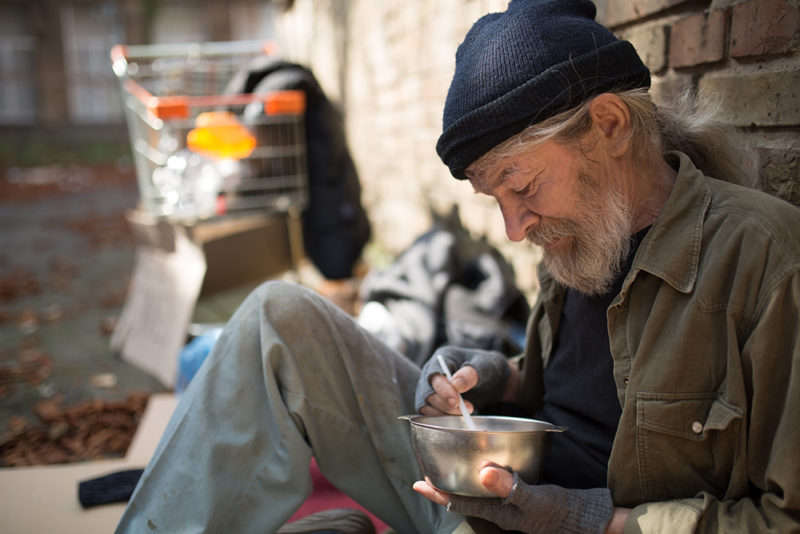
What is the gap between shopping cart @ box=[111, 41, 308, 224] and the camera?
3.87 m

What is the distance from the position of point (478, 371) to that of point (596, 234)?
1.42 ft

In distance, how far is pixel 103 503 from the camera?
6.66 feet

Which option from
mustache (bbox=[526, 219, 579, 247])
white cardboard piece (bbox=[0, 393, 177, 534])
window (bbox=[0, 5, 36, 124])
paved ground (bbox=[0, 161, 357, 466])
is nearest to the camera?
mustache (bbox=[526, 219, 579, 247])

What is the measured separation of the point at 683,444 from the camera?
123cm

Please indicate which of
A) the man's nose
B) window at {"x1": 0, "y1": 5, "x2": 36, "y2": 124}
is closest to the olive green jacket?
the man's nose

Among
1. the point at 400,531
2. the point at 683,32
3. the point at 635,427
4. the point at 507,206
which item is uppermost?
the point at 683,32

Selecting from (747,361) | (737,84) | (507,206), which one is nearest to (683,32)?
(737,84)

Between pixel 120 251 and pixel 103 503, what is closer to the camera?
pixel 103 503

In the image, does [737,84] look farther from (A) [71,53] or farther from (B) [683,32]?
(A) [71,53]

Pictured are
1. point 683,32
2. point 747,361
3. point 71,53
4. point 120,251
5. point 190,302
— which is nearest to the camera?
point 747,361

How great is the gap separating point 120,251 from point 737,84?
20.3 ft

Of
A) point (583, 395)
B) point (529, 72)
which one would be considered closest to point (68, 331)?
point (583, 395)

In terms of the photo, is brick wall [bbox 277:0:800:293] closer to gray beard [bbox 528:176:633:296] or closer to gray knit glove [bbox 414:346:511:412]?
gray beard [bbox 528:176:633:296]

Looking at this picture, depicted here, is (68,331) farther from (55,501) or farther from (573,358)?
(573,358)
